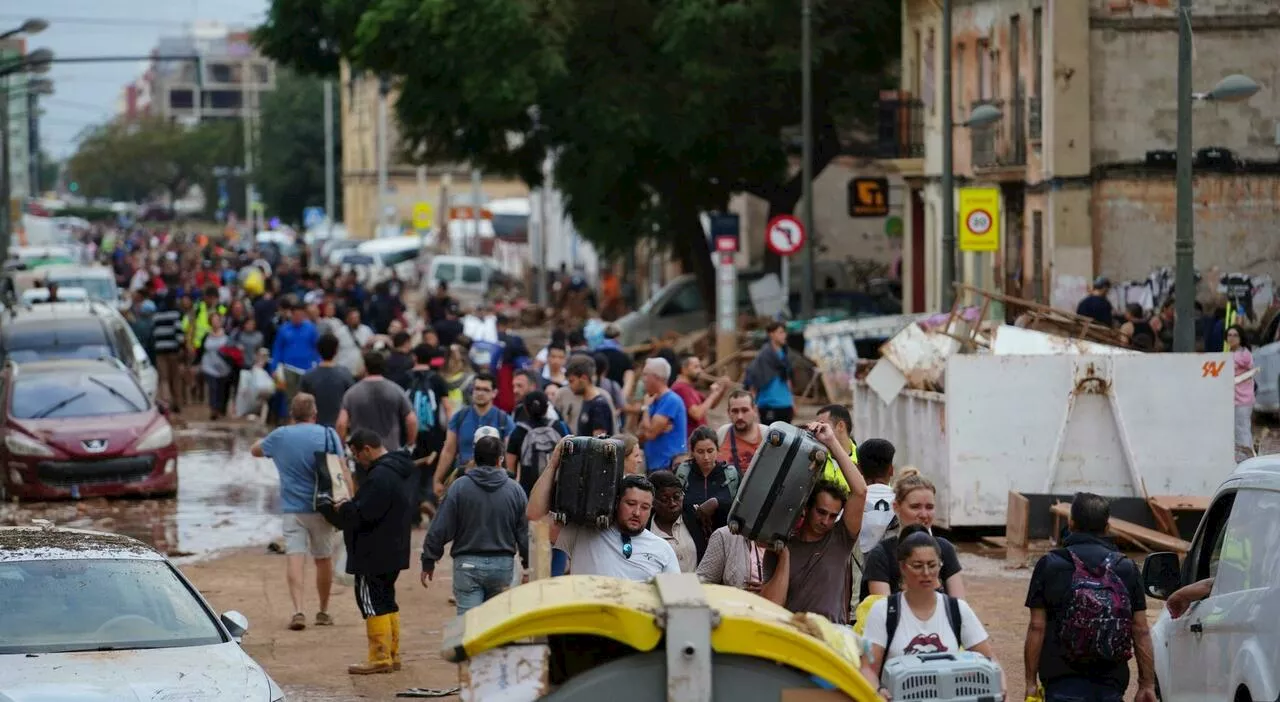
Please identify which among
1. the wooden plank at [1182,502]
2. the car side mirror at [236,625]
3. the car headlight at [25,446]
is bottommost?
the wooden plank at [1182,502]

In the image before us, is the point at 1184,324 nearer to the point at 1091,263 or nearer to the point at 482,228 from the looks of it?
the point at 1091,263

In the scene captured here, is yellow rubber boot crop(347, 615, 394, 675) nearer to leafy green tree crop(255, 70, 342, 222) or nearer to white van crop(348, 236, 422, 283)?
white van crop(348, 236, 422, 283)

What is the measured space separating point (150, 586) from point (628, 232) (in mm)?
31561

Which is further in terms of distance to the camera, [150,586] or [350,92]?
[350,92]

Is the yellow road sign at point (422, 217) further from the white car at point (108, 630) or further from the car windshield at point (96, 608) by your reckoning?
the car windshield at point (96, 608)

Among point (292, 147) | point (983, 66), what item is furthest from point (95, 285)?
point (292, 147)

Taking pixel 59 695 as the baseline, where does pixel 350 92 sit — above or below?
above

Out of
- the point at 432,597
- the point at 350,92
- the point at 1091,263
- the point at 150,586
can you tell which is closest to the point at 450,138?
the point at 1091,263

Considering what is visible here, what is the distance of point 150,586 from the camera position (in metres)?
10.4

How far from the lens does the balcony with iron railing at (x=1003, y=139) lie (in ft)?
108

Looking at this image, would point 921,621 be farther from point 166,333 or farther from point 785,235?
point 785,235

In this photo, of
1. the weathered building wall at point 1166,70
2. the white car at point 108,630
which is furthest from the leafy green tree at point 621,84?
the white car at point 108,630

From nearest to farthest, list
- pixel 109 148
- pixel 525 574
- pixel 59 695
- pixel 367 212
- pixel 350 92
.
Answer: pixel 59 695, pixel 525 574, pixel 350 92, pixel 367 212, pixel 109 148

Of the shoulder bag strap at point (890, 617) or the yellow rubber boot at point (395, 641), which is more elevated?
the shoulder bag strap at point (890, 617)
